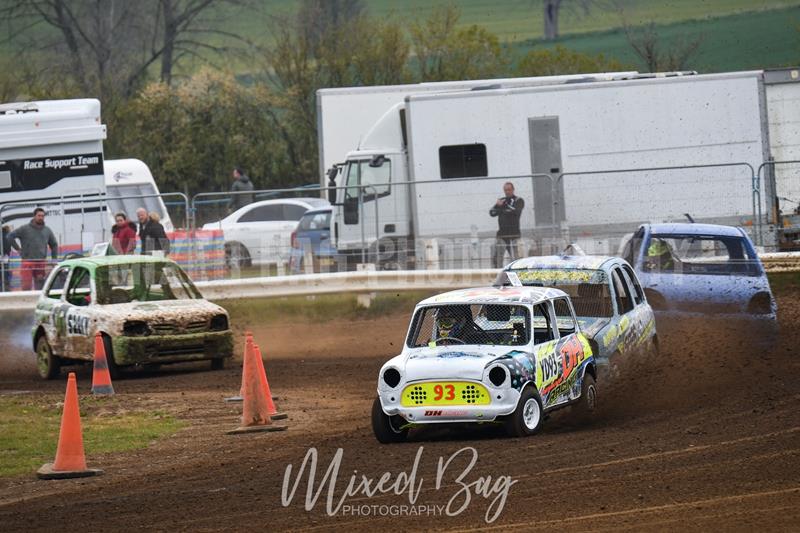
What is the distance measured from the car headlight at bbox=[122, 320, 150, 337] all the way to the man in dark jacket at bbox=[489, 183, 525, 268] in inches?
251

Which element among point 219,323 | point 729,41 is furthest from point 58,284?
point 729,41

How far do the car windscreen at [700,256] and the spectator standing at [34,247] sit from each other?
10073 millimetres

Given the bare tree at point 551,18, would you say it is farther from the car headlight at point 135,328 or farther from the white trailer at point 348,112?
the car headlight at point 135,328

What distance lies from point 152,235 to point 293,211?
333 inches

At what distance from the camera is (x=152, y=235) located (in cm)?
2220

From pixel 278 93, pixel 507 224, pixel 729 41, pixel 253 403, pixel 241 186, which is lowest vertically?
pixel 253 403

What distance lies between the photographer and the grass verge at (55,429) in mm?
11873

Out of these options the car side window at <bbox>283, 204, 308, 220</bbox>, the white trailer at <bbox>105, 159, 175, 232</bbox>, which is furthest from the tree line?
the car side window at <bbox>283, 204, 308, 220</bbox>

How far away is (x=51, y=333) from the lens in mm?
18109

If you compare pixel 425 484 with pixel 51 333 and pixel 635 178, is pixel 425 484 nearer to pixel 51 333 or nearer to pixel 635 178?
pixel 51 333

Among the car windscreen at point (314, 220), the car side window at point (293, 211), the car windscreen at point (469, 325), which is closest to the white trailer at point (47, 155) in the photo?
the car windscreen at point (314, 220)

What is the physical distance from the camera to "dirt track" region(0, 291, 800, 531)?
8148 mm

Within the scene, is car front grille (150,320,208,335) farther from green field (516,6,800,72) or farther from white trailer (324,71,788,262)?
green field (516,6,800,72)

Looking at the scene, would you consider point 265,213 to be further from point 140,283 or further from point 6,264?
point 140,283
